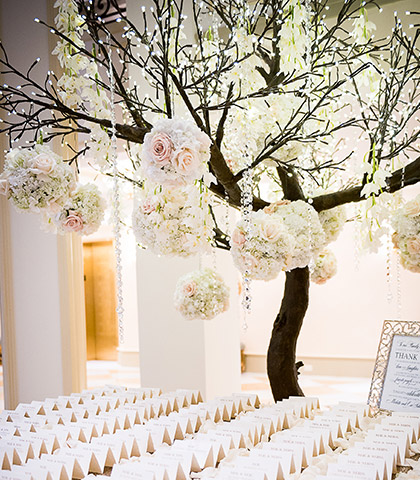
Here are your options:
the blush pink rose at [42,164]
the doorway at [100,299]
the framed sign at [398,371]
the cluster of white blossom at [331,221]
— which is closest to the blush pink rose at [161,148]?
the blush pink rose at [42,164]

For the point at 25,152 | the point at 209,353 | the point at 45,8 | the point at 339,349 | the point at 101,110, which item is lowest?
the point at 339,349

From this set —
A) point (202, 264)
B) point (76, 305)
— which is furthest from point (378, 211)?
point (76, 305)

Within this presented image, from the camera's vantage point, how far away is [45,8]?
4637 millimetres

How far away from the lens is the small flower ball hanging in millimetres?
2510

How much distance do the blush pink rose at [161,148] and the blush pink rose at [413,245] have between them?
971 mm

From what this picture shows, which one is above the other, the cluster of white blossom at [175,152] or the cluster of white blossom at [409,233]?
the cluster of white blossom at [175,152]

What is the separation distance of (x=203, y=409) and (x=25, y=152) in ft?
3.59

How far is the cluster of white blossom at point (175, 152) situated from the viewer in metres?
1.76

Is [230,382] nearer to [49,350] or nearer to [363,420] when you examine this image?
[49,350]

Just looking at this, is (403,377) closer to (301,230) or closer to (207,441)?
(301,230)

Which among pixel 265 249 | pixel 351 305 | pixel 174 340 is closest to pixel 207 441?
pixel 265 249

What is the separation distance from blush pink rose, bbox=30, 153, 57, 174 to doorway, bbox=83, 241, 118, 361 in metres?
10.3

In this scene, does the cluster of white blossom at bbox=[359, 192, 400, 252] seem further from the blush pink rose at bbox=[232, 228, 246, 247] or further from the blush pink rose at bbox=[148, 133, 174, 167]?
the blush pink rose at bbox=[148, 133, 174, 167]

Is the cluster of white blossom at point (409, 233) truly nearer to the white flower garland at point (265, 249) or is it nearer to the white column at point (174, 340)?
→ the white flower garland at point (265, 249)
